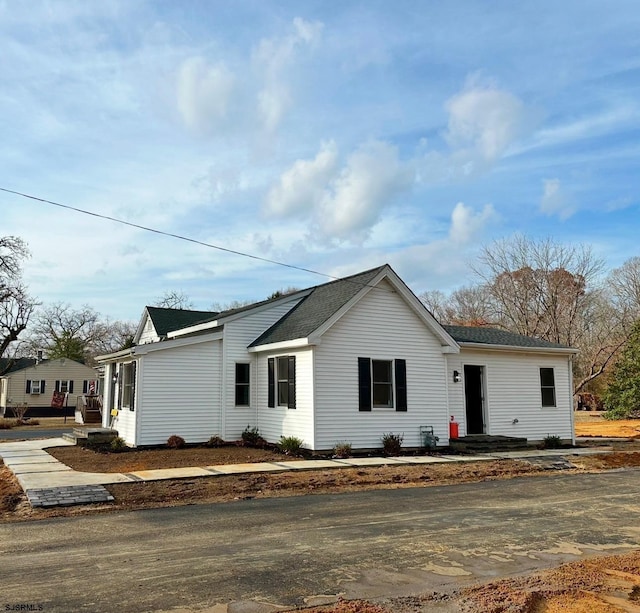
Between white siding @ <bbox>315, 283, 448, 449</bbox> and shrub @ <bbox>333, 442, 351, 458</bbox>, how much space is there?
15 cm

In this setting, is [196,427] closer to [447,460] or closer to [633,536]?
[447,460]

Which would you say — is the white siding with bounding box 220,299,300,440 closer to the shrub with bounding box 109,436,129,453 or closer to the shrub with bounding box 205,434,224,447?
the shrub with bounding box 205,434,224,447

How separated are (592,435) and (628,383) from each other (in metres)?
5.60

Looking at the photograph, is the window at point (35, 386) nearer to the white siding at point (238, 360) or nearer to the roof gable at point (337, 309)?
the white siding at point (238, 360)

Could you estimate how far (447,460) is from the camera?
47.8 feet

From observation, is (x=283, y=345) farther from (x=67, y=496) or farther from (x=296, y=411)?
(x=67, y=496)

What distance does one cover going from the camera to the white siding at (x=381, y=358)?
1510cm

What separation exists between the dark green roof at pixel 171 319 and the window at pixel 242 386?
624 cm

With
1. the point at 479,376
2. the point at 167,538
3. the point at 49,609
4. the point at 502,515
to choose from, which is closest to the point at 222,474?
the point at 167,538

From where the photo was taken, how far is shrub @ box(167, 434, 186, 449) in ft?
53.0

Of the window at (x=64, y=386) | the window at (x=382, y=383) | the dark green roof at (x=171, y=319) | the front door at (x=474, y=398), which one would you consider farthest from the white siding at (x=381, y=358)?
the window at (x=64, y=386)

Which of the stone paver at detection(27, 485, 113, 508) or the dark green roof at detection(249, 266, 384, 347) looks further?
the dark green roof at detection(249, 266, 384, 347)

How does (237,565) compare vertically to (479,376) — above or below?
below

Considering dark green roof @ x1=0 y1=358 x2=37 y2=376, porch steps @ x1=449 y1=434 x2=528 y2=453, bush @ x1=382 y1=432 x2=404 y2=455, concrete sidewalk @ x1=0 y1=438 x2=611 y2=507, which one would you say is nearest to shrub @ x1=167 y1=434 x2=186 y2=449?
concrete sidewalk @ x1=0 y1=438 x2=611 y2=507
